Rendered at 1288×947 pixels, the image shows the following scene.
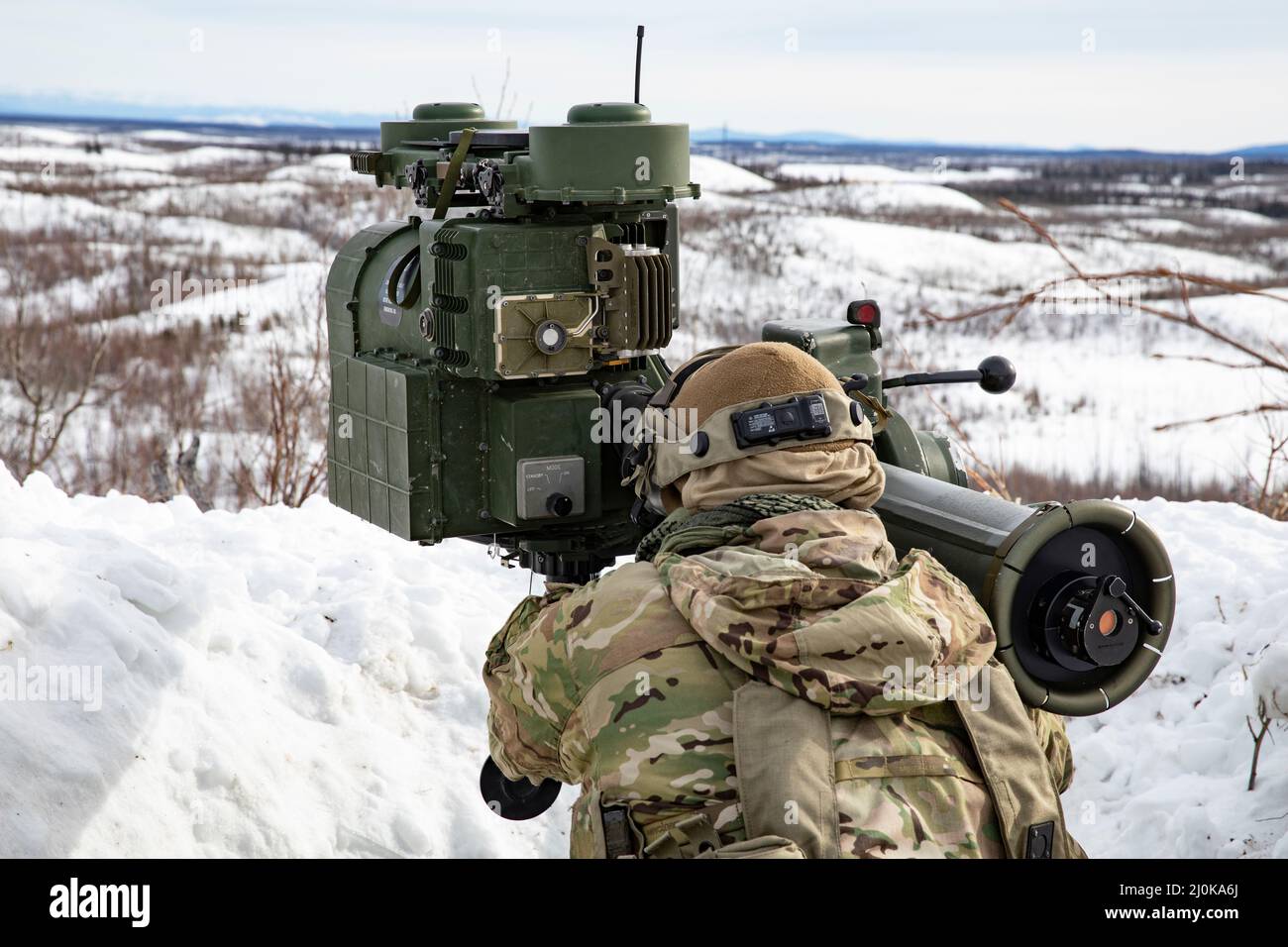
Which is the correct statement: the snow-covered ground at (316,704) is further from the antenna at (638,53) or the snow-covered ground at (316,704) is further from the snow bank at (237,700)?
the antenna at (638,53)

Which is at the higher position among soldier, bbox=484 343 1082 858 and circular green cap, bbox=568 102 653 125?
circular green cap, bbox=568 102 653 125

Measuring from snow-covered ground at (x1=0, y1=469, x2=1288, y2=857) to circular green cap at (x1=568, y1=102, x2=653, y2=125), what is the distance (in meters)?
2.26

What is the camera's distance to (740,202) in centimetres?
4253

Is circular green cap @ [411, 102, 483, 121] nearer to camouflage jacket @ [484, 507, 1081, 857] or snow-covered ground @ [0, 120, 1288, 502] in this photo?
snow-covered ground @ [0, 120, 1288, 502]

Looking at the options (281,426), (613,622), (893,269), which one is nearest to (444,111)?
(613,622)

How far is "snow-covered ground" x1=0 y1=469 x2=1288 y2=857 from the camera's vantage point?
4.55m

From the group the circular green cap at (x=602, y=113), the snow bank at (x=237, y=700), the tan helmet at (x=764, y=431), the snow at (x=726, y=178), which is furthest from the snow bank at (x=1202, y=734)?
the snow at (x=726, y=178)

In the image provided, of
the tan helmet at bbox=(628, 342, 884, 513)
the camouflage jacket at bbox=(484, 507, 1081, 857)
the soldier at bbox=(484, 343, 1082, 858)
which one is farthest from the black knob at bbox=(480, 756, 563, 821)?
the tan helmet at bbox=(628, 342, 884, 513)

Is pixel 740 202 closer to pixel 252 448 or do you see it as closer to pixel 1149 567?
pixel 252 448

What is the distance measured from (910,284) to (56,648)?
95.6 ft

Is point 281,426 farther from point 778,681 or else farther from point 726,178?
point 726,178

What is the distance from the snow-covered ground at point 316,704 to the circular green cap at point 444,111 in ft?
6.32

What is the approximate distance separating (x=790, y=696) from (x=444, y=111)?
3377mm

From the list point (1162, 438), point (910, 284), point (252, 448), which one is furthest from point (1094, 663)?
point (910, 284)
